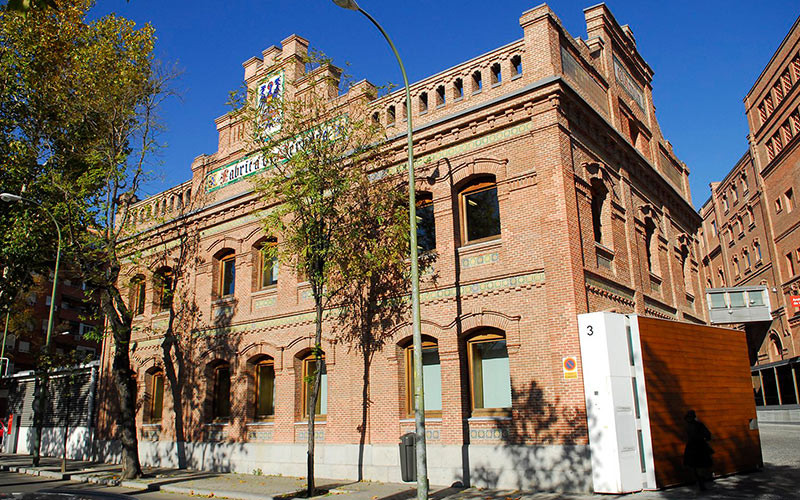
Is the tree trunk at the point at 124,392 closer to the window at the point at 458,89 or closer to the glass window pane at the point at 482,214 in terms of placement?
the glass window pane at the point at 482,214

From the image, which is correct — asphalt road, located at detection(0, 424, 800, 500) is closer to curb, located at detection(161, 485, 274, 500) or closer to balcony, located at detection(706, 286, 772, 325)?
curb, located at detection(161, 485, 274, 500)

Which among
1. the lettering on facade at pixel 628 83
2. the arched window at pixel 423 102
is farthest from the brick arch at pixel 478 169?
the lettering on facade at pixel 628 83

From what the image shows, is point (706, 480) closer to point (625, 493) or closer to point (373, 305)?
point (625, 493)

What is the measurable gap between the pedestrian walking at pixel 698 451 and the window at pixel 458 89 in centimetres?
975

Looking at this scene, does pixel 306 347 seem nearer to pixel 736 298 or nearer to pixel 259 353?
pixel 259 353

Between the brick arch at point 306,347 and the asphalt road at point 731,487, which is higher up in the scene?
the brick arch at point 306,347

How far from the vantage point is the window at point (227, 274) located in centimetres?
2144

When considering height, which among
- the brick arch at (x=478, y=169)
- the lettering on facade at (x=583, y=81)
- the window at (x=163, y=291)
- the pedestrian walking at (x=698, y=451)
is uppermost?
the lettering on facade at (x=583, y=81)

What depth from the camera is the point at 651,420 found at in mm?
12391

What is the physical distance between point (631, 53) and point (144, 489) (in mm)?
21664

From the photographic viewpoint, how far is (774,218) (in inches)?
1727

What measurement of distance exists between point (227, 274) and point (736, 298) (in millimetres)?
29921

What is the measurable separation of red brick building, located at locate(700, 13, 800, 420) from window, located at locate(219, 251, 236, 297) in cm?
3108

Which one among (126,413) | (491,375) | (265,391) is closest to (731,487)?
(491,375)
